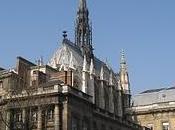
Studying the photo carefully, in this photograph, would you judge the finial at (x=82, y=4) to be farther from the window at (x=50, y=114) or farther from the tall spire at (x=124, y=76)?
the window at (x=50, y=114)

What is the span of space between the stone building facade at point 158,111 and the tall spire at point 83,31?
14.0m

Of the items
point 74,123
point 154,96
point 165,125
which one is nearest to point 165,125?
point 165,125

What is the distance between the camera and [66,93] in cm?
5581

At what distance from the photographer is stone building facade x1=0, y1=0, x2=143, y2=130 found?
182ft

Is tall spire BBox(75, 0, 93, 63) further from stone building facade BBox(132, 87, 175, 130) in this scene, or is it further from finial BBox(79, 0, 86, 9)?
stone building facade BBox(132, 87, 175, 130)

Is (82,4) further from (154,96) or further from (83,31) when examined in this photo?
(154,96)

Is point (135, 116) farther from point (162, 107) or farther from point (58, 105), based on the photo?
point (58, 105)

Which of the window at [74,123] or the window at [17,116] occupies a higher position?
the window at [17,116]

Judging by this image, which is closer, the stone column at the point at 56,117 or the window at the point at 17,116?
the stone column at the point at 56,117

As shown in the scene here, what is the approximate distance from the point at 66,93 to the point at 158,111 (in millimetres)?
29596

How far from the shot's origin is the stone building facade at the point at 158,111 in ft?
264

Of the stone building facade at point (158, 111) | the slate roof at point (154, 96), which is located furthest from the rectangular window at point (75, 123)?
the slate roof at point (154, 96)

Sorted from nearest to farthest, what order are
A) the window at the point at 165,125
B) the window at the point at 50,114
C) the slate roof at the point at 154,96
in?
the window at the point at 50,114 → the window at the point at 165,125 → the slate roof at the point at 154,96

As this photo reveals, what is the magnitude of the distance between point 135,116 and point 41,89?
31.2 meters
